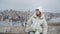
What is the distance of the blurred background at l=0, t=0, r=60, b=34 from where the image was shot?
4.65 meters

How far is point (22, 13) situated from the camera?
15.5 ft

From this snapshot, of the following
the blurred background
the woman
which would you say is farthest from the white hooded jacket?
the blurred background

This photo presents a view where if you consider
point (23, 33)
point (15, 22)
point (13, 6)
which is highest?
point (13, 6)

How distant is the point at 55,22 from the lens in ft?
15.4

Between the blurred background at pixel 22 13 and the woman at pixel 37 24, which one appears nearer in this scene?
the woman at pixel 37 24

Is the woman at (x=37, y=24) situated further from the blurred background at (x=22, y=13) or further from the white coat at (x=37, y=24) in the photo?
the blurred background at (x=22, y=13)

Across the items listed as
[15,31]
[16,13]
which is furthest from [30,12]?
[15,31]

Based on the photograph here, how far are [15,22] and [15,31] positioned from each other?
10.2 inches

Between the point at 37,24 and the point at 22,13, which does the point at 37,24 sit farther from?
the point at 22,13

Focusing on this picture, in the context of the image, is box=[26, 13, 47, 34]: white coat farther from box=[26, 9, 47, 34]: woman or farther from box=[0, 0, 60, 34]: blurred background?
box=[0, 0, 60, 34]: blurred background

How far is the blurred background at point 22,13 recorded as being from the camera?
4652 mm

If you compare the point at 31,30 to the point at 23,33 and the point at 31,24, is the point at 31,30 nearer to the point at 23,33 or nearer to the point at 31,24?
the point at 31,24

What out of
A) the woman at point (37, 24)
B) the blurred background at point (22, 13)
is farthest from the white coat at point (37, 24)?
the blurred background at point (22, 13)

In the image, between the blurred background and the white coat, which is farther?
the blurred background
